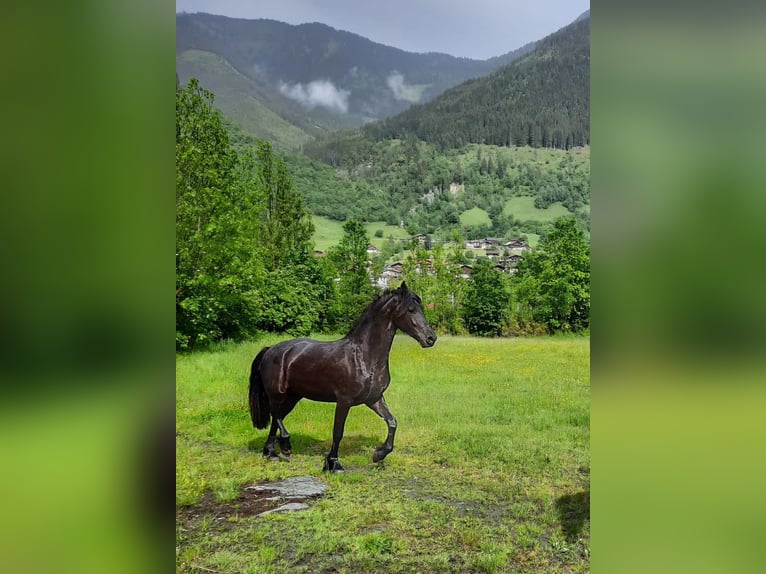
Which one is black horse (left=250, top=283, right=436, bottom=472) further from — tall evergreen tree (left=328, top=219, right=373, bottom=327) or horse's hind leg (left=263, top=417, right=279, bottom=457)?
tall evergreen tree (left=328, top=219, right=373, bottom=327)

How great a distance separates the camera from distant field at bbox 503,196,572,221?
3702 millimetres

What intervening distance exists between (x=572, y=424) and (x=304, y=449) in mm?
1726

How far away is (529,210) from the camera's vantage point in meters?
3.80

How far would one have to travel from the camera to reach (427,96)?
4113mm

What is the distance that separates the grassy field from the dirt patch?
0.02 metres

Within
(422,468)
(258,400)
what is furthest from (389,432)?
(258,400)

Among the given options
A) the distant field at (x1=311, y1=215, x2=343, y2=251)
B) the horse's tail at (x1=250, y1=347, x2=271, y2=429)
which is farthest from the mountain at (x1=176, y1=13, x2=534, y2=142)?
the horse's tail at (x1=250, y1=347, x2=271, y2=429)

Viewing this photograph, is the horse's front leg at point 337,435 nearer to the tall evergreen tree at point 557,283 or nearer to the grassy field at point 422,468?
the grassy field at point 422,468

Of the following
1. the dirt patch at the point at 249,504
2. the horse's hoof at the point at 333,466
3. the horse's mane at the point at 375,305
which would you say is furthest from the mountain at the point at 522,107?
the dirt patch at the point at 249,504

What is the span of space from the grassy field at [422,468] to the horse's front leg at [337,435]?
2.3 inches
